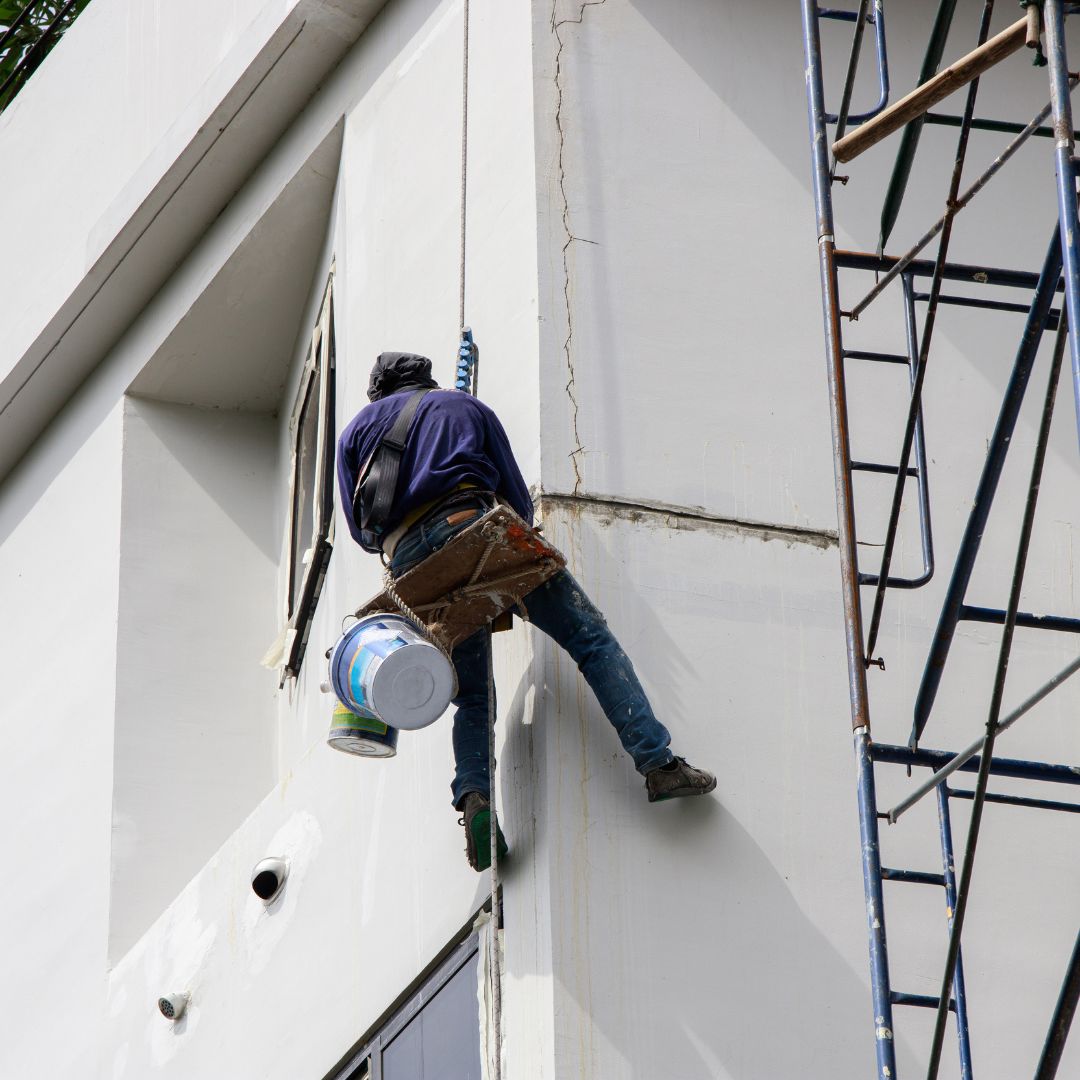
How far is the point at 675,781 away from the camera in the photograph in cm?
711

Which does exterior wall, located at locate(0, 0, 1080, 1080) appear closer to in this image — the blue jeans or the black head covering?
the blue jeans

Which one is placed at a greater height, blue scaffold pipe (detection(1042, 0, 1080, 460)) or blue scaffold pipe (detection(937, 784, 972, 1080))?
blue scaffold pipe (detection(1042, 0, 1080, 460))

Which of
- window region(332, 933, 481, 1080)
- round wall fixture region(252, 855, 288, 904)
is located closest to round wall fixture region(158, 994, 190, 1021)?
round wall fixture region(252, 855, 288, 904)

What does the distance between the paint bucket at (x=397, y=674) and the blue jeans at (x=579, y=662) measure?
39 centimetres

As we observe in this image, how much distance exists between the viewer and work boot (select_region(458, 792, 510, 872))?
7098 mm

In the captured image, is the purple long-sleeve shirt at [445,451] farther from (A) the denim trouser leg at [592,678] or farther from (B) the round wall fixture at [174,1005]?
(B) the round wall fixture at [174,1005]

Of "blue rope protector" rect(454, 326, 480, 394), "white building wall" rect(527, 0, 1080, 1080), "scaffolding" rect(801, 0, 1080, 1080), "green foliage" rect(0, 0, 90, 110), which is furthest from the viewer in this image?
"green foliage" rect(0, 0, 90, 110)

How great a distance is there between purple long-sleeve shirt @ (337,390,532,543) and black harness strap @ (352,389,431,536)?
2 centimetres

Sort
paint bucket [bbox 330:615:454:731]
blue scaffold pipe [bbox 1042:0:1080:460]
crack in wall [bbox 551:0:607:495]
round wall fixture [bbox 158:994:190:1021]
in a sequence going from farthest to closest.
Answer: round wall fixture [bbox 158:994:190:1021] < crack in wall [bbox 551:0:607:495] < paint bucket [bbox 330:615:454:731] < blue scaffold pipe [bbox 1042:0:1080:460]

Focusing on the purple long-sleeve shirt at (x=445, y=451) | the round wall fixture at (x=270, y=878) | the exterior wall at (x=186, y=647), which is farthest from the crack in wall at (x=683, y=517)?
the exterior wall at (x=186, y=647)

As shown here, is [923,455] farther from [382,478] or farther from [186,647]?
[186,647]

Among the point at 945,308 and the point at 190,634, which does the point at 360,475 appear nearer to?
the point at 945,308

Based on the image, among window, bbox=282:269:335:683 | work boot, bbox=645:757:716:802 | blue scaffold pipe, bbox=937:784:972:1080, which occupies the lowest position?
blue scaffold pipe, bbox=937:784:972:1080

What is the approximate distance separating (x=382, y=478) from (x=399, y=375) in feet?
1.95
